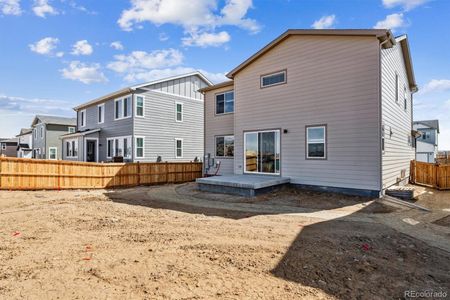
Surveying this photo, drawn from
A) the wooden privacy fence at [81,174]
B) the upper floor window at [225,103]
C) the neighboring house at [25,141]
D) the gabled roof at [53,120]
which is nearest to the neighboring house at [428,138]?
the upper floor window at [225,103]

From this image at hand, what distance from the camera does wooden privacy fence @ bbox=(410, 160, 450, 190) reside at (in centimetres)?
1269

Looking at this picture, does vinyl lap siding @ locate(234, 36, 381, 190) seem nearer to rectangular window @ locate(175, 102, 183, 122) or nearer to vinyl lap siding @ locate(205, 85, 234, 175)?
vinyl lap siding @ locate(205, 85, 234, 175)

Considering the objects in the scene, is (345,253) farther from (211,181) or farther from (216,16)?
(216,16)

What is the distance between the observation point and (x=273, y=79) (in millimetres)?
12047

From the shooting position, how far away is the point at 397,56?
12125 millimetres

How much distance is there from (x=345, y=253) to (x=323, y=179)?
6.29 meters

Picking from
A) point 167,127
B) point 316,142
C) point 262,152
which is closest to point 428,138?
point 316,142

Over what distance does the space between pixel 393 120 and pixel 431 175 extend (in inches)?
186

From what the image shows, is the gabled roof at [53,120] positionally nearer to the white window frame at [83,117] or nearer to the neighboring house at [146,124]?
the white window frame at [83,117]

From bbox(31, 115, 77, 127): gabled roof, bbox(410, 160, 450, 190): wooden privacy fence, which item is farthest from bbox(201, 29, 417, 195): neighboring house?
bbox(31, 115, 77, 127): gabled roof

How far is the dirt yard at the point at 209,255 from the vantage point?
316 cm

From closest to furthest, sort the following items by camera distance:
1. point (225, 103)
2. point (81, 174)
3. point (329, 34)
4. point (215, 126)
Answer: point (329, 34), point (81, 174), point (225, 103), point (215, 126)

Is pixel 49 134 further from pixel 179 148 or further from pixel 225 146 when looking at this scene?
pixel 225 146

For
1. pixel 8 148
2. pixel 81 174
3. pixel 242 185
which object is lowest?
pixel 242 185
